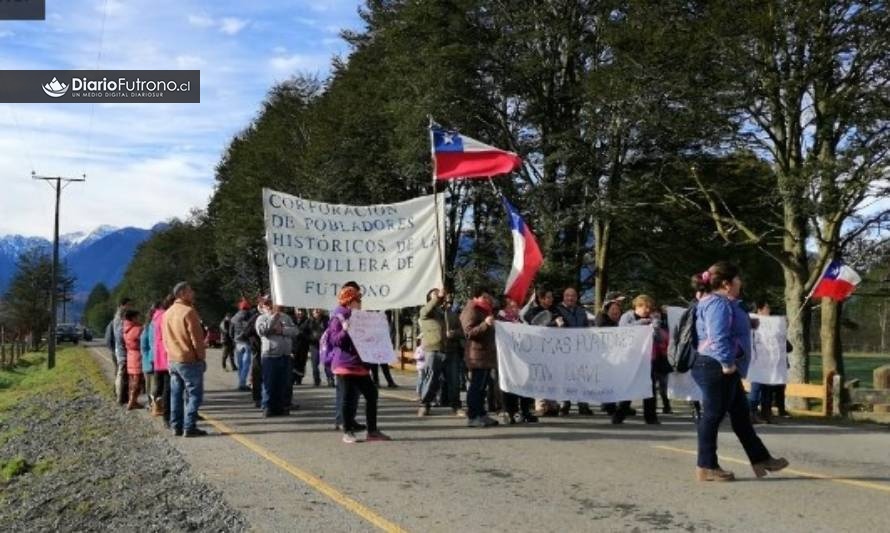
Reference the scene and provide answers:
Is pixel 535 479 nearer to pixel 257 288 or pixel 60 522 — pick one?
pixel 60 522

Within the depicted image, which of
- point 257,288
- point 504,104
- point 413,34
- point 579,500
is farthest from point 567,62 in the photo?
point 257,288

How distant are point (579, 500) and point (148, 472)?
437 cm

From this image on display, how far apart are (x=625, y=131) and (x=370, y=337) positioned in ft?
69.6

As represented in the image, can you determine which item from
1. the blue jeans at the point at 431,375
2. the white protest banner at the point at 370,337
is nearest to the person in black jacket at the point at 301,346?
the blue jeans at the point at 431,375

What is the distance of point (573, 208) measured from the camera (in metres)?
32.5

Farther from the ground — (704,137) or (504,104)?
(504,104)

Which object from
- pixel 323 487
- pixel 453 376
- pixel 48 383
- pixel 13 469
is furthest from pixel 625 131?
pixel 323 487

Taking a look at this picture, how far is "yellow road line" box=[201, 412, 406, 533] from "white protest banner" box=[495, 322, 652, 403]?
3628 mm

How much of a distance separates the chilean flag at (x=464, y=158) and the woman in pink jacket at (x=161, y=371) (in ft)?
15.2

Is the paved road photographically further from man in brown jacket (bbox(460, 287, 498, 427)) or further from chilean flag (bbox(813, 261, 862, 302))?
chilean flag (bbox(813, 261, 862, 302))

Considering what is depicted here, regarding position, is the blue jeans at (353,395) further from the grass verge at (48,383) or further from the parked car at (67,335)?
the parked car at (67,335)

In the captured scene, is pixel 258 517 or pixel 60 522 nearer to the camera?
pixel 258 517

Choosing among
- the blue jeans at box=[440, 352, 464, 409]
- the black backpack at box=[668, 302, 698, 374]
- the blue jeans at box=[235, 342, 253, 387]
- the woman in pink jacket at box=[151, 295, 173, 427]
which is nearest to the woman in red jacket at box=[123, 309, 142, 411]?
the woman in pink jacket at box=[151, 295, 173, 427]

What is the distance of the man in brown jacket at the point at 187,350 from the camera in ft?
36.5
